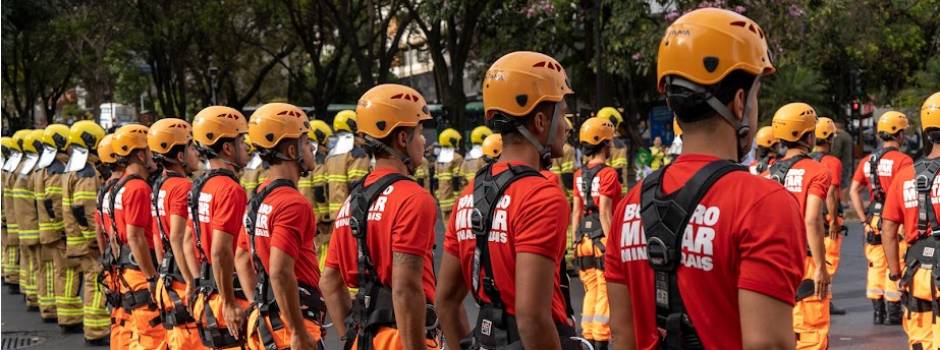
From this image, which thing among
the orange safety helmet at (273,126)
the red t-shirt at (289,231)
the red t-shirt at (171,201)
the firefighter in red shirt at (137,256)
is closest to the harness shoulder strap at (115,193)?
the firefighter in red shirt at (137,256)

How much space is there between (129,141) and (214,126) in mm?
2341

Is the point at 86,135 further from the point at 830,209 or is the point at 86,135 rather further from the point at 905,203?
the point at 905,203

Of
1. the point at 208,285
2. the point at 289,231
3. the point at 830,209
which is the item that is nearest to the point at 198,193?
the point at 208,285

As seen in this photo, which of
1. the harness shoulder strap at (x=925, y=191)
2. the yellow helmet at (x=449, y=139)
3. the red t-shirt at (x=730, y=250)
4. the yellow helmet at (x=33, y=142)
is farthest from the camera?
the yellow helmet at (x=449, y=139)

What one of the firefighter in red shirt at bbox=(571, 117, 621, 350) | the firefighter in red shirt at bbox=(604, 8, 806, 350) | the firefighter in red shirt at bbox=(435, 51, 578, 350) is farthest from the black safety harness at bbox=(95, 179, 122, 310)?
the firefighter in red shirt at bbox=(604, 8, 806, 350)

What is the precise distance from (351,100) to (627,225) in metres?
50.9

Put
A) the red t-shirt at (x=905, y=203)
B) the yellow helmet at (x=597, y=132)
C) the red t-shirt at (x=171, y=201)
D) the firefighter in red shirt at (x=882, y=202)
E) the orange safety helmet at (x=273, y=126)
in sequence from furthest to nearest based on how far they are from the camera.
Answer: the firefighter in red shirt at (x=882, y=202) < the yellow helmet at (x=597, y=132) < the red t-shirt at (x=171, y=201) < the red t-shirt at (x=905, y=203) < the orange safety helmet at (x=273, y=126)

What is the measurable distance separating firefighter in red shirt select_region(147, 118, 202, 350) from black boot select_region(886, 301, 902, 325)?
7235 mm

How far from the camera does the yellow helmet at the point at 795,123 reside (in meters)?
9.53

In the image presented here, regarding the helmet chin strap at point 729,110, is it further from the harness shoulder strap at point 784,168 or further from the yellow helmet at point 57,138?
the yellow helmet at point 57,138

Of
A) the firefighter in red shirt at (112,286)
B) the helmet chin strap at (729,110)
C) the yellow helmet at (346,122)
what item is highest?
the yellow helmet at (346,122)

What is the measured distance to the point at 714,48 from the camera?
340cm

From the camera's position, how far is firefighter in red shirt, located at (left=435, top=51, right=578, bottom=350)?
4457 millimetres

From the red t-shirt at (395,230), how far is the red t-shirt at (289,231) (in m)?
0.55
